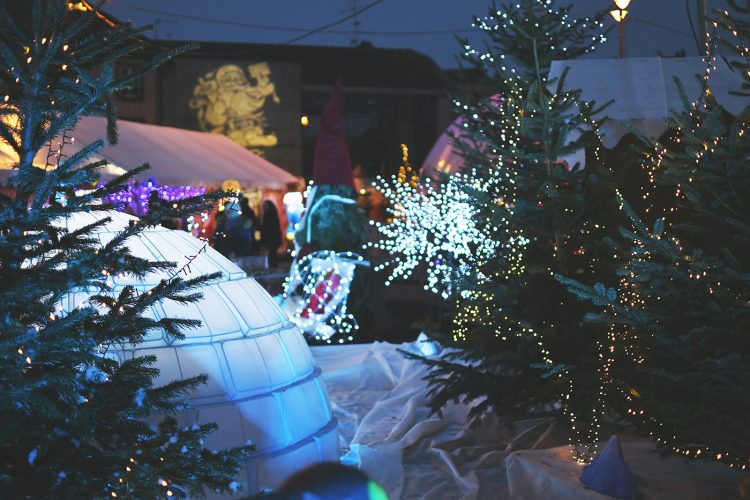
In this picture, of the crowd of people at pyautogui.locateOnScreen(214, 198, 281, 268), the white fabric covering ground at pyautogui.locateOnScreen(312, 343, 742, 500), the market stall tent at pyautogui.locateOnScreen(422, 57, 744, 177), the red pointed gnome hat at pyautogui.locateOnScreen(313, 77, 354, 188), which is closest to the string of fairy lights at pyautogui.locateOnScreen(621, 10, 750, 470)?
the white fabric covering ground at pyautogui.locateOnScreen(312, 343, 742, 500)

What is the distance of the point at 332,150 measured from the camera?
42.3 feet

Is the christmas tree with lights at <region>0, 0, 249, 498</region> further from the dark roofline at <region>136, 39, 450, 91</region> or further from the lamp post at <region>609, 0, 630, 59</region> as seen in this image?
the dark roofline at <region>136, 39, 450, 91</region>

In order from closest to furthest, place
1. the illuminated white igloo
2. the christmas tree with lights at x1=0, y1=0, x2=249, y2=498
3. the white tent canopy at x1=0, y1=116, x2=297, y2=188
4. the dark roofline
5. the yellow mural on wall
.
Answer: the christmas tree with lights at x1=0, y1=0, x2=249, y2=498 < the illuminated white igloo < the white tent canopy at x1=0, y1=116, x2=297, y2=188 < the yellow mural on wall < the dark roofline

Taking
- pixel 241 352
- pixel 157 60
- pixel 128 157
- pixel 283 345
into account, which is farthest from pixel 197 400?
pixel 128 157

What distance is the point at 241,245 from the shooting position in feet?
63.1

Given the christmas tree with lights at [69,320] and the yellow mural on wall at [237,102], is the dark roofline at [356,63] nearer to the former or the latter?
the yellow mural on wall at [237,102]

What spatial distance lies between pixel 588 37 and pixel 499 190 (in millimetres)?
2343

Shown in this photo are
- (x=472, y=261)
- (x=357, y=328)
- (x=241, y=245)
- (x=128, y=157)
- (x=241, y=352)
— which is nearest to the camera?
(x=241, y=352)

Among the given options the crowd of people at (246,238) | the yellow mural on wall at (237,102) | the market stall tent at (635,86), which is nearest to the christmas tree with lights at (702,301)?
the market stall tent at (635,86)

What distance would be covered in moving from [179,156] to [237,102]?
748 inches

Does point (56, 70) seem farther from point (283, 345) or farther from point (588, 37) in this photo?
point (588, 37)

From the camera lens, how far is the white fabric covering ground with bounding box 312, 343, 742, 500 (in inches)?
225

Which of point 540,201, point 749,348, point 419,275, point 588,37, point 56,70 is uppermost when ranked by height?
point 588,37

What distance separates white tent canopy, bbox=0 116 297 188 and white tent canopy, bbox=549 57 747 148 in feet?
29.1
